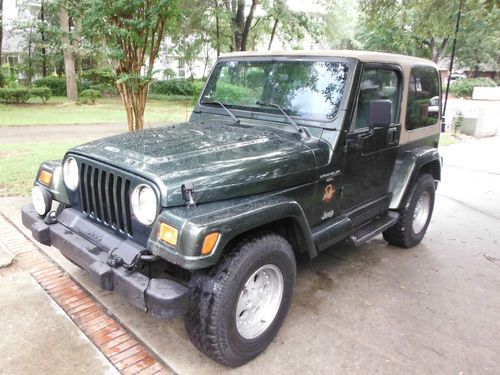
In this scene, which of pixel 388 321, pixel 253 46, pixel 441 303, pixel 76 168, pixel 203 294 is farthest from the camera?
pixel 253 46

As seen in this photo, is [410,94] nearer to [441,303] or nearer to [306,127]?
[306,127]

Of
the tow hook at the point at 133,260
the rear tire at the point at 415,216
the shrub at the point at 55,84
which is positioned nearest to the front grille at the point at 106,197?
the tow hook at the point at 133,260

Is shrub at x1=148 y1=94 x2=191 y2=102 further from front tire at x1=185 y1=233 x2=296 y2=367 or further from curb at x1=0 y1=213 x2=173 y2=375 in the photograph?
front tire at x1=185 y1=233 x2=296 y2=367

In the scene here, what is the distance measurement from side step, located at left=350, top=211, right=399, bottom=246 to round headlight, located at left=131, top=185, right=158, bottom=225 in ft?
6.36

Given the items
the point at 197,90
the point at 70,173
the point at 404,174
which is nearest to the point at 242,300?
the point at 70,173

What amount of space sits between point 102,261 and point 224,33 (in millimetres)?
15970

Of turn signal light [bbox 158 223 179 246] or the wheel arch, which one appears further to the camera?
the wheel arch

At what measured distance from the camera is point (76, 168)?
3018 millimetres

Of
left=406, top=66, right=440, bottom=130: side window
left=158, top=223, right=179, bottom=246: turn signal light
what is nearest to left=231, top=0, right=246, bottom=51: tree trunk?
left=406, top=66, right=440, bottom=130: side window

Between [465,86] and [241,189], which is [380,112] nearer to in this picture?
[241,189]

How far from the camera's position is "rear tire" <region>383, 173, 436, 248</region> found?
4352 millimetres

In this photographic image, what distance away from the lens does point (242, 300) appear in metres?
2.71

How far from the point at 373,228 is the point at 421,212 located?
1156 millimetres

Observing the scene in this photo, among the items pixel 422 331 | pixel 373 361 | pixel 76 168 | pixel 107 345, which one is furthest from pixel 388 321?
pixel 76 168
